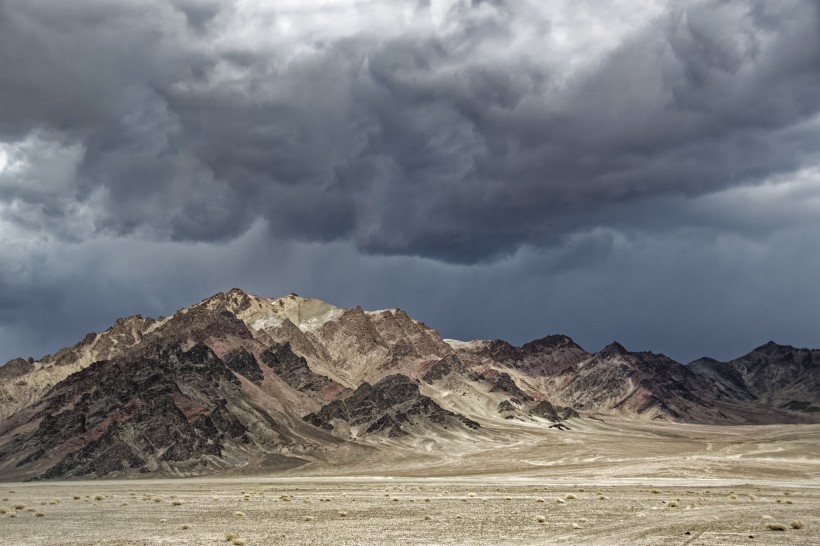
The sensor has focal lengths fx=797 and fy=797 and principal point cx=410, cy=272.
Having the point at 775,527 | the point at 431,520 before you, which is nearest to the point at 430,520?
the point at 431,520

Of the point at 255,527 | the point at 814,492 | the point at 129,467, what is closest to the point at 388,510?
the point at 255,527

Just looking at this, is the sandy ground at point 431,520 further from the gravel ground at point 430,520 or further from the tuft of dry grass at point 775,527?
the tuft of dry grass at point 775,527

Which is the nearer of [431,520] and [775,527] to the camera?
[775,527]

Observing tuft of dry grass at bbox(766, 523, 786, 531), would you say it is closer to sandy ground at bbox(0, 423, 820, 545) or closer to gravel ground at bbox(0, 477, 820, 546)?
sandy ground at bbox(0, 423, 820, 545)

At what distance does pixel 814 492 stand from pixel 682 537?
53.3 meters

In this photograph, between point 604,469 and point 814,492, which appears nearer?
point 814,492

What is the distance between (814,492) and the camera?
87562 millimetres

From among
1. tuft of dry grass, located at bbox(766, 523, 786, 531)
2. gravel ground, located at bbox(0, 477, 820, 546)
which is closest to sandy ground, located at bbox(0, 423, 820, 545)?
gravel ground, located at bbox(0, 477, 820, 546)

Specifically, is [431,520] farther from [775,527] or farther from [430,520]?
[775,527]

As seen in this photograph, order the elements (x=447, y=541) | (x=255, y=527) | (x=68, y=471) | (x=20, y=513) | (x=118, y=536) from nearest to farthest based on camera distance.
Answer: (x=447, y=541)
(x=118, y=536)
(x=255, y=527)
(x=20, y=513)
(x=68, y=471)

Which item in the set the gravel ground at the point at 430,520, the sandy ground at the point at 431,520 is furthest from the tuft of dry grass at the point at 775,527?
the gravel ground at the point at 430,520

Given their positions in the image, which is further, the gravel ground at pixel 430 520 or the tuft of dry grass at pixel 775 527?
the tuft of dry grass at pixel 775 527

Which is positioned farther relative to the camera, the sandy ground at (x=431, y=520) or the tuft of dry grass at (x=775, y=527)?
the tuft of dry grass at (x=775, y=527)

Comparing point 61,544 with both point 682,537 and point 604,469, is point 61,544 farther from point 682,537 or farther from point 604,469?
point 604,469
